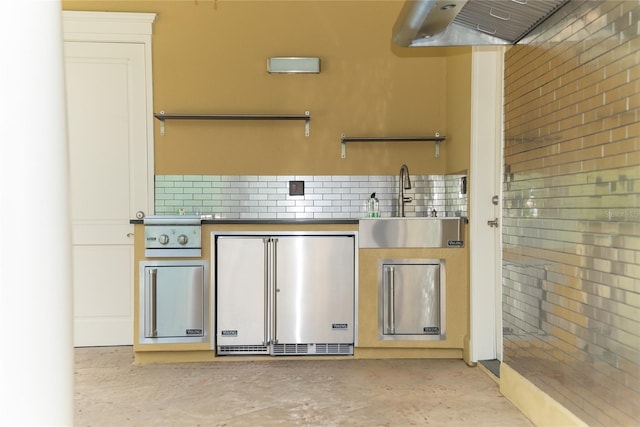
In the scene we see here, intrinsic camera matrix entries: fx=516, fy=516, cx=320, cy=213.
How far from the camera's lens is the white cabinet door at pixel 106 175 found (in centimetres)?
410

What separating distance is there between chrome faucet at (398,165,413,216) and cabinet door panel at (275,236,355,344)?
32.5 inches

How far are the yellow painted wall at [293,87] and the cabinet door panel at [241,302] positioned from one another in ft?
3.57

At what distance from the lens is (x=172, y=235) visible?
341 cm

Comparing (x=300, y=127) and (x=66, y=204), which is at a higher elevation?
(x=300, y=127)

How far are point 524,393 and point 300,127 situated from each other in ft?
8.60

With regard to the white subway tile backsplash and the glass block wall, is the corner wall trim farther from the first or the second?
the white subway tile backsplash

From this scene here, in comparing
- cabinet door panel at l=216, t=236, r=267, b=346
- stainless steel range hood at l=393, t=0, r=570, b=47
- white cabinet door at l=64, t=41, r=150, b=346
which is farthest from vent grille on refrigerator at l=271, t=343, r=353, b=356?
stainless steel range hood at l=393, t=0, r=570, b=47

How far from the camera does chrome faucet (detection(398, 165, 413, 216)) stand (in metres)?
4.00

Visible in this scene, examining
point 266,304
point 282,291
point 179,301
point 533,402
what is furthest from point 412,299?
point 179,301

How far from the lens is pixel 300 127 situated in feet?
14.0

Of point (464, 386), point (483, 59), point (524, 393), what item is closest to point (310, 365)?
point (464, 386)

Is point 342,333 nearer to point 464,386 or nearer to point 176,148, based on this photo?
point 464,386

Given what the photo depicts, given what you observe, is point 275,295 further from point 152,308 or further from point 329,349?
point 152,308

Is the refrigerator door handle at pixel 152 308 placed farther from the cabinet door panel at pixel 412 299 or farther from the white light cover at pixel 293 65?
the white light cover at pixel 293 65
